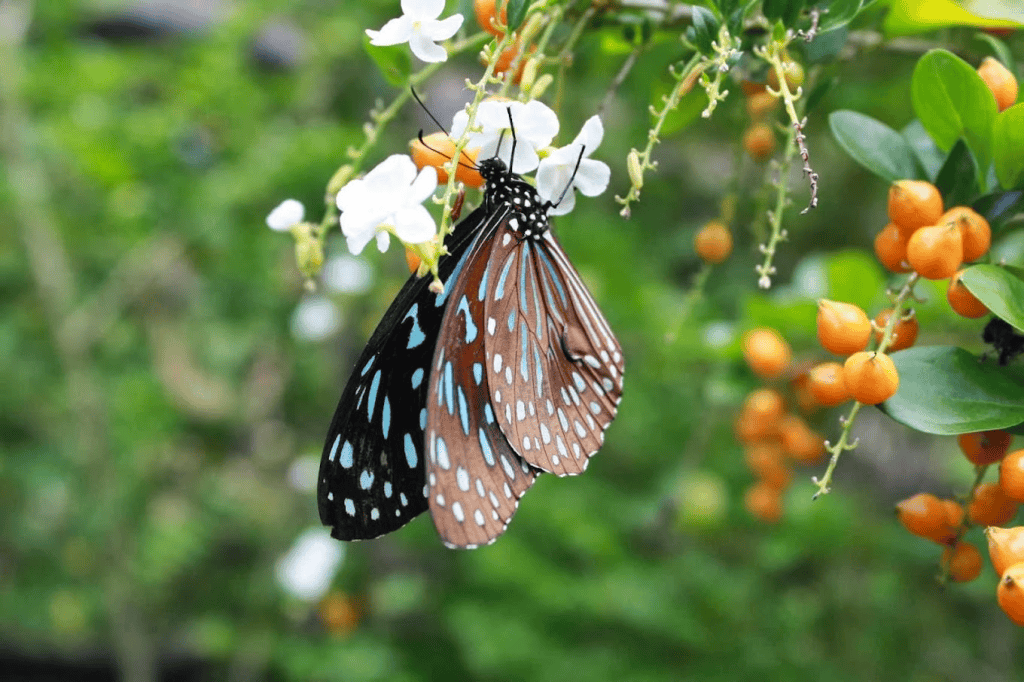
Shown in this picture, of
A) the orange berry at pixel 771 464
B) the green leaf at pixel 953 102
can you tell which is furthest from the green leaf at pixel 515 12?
the orange berry at pixel 771 464

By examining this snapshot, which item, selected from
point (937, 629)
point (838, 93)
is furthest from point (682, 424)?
point (838, 93)

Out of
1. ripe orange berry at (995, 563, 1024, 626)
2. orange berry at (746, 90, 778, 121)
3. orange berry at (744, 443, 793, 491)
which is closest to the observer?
ripe orange berry at (995, 563, 1024, 626)

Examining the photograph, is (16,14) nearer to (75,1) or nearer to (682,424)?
(75,1)

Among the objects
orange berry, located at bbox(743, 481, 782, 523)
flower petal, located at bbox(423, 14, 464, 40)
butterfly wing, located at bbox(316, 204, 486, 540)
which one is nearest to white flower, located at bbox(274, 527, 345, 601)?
orange berry, located at bbox(743, 481, 782, 523)

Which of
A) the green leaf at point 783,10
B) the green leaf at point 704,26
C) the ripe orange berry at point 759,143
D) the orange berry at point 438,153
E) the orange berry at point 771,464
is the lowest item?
A: the orange berry at point 771,464

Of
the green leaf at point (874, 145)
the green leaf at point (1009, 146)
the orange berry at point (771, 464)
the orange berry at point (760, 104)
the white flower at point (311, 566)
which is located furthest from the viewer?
the white flower at point (311, 566)

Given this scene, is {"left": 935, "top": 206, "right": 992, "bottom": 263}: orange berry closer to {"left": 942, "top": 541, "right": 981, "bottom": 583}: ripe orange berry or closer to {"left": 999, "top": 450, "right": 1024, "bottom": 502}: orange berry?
{"left": 999, "top": 450, "right": 1024, "bottom": 502}: orange berry

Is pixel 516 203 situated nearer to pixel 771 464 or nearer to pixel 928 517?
pixel 928 517

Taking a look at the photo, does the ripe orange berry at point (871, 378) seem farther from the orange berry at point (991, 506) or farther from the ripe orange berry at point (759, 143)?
the ripe orange berry at point (759, 143)
